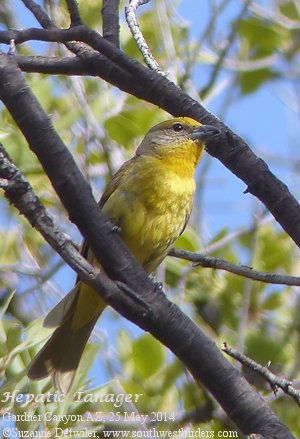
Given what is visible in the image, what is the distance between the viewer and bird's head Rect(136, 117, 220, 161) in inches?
197

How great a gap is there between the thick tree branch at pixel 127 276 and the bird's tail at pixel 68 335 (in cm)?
114

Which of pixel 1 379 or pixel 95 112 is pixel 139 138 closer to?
pixel 95 112

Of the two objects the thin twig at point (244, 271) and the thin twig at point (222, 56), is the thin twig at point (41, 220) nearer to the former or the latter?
the thin twig at point (244, 271)

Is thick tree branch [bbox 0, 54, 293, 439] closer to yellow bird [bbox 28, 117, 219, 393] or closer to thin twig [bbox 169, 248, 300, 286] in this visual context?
thin twig [bbox 169, 248, 300, 286]

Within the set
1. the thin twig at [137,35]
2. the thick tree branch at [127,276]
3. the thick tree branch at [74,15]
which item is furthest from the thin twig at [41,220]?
→ the thin twig at [137,35]

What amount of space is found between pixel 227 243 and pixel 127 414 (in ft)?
4.22

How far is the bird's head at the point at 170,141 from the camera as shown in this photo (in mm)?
4996

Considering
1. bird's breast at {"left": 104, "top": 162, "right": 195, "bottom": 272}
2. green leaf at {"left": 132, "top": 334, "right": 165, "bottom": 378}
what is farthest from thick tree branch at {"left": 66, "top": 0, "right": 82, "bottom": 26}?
green leaf at {"left": 132, "top": 334, "right": 165, "bottom": 378}

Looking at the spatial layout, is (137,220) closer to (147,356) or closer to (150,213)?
(150,213)

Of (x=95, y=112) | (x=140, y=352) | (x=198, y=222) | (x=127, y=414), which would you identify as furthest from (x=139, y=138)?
(x=127, y=414)

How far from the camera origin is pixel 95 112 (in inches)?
Result: 215

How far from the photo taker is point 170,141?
5.17 m

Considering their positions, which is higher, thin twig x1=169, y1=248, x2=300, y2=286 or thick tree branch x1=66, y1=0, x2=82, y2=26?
thick tree branch x1=66, y1=0, x2=82, y2=26

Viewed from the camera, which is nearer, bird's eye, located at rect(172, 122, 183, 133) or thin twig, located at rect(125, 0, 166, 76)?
thin twig, located at rect(125, 0, 166, 76)
